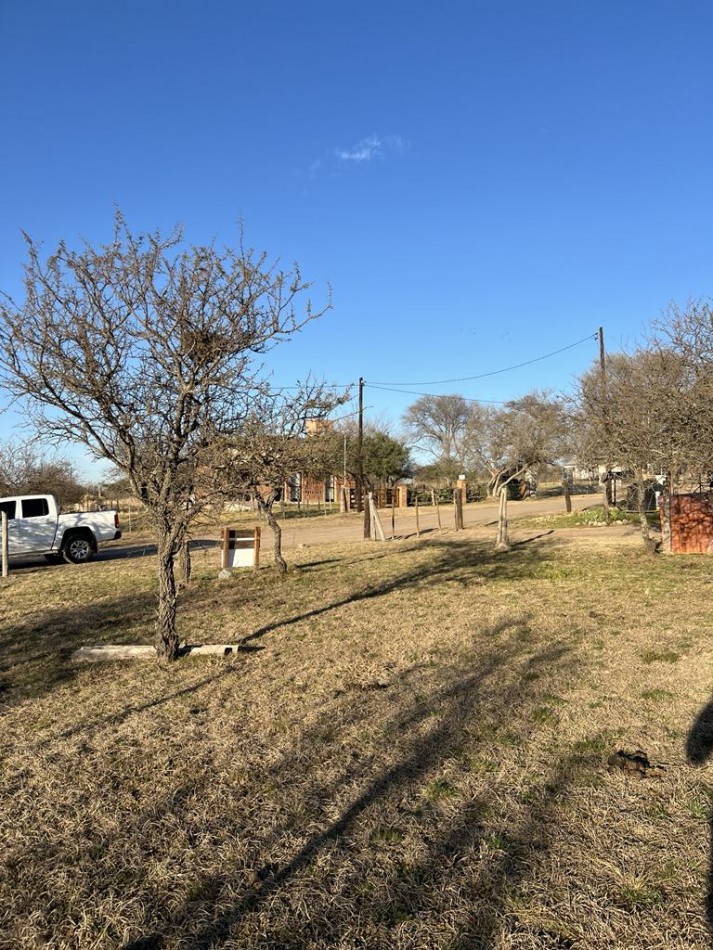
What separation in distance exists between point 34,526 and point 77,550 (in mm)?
1235

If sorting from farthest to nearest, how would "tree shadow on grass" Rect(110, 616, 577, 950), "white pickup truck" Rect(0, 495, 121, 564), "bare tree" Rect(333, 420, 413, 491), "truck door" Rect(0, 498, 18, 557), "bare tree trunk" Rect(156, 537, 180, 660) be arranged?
"bare tree" Rect(333, 420, 413, 491) → "white pickup truck" Rect(0, 495, 121, 564) → "truck door" Rect(0, 498, 18, 557) → "bare tree trunk" Rect(156, 537, 180, 660) → "tree shadow on grass" Rect(110, 616, 577, 950)

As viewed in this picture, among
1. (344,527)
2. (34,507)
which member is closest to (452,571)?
(34,507)

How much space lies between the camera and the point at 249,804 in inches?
137

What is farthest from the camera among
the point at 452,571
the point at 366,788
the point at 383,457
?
the point at 383,457

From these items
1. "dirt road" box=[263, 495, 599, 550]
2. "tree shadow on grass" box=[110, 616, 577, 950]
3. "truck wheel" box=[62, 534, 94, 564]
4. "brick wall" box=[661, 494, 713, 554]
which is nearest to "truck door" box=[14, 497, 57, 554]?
"truck wheel" box=[62, 534, 94, 564]

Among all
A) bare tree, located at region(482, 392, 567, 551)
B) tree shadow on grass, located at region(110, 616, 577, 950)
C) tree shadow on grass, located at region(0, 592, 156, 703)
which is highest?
bare tree, located at region(482, 392, 567, 551)

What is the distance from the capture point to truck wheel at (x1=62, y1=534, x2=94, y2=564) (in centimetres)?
1688

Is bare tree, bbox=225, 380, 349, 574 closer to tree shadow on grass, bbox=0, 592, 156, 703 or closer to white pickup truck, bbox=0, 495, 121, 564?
tree shadow on grass, bbox=0, 592, 156, 703

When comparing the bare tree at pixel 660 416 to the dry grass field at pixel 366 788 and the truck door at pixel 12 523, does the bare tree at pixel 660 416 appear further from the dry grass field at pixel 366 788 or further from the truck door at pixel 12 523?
the truck door at pixel 12 523

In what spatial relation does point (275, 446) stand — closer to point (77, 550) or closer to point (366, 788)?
point (366, 788)

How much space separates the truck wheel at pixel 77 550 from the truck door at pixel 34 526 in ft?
1.50

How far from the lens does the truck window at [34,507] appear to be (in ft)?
53.8

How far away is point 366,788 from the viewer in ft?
11.9

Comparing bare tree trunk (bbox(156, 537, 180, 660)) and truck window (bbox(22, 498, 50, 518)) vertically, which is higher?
truck window (bbox(22, 498, 50, 518))
